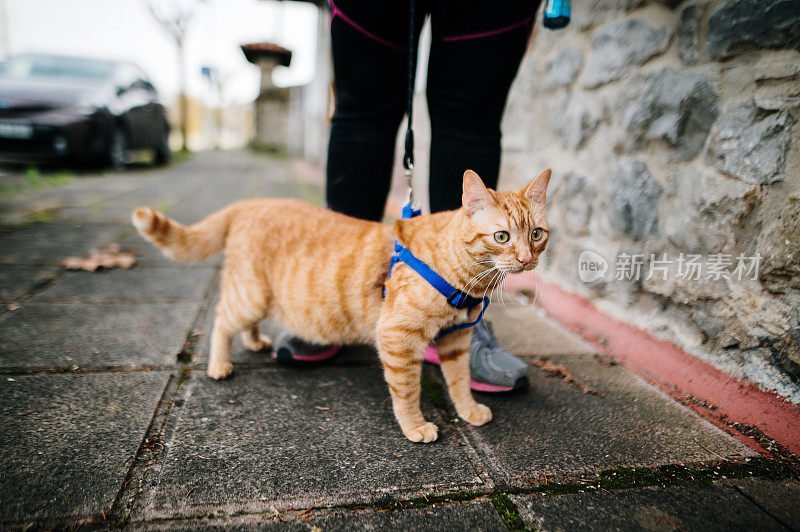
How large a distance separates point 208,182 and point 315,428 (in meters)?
6.00

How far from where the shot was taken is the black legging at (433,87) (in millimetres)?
1475

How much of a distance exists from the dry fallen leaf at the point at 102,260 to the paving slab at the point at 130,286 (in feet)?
0.19

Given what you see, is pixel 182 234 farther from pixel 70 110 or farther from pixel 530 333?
pixel 70 110

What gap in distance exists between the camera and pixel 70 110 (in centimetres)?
559

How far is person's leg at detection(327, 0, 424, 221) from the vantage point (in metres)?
1.51

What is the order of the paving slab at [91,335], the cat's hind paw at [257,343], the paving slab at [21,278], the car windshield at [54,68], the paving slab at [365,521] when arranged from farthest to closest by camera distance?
the car windshield at [54,68]
the paving slab at [21,278]
the cat's hind paw at [257,343]
the paving slab at [91,335]
the paving slab at [365,521]

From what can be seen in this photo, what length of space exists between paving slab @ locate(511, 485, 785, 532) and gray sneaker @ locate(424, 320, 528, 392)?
1.51 feet

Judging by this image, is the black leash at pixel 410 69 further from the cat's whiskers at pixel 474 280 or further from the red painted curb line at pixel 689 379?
the red painted curb line at pixel 689 379

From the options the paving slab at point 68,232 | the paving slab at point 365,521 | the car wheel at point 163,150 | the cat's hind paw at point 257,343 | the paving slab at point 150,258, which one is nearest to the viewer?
the paving slab at point 365,521

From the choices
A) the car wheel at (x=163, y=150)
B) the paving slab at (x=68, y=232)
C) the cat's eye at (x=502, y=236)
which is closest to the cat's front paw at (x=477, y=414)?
the cat's eye at (x=502, y=236)

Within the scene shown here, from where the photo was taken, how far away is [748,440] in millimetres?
1283

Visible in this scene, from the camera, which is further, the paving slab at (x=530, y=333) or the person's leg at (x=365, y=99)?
the paving slab at (x=530, y=333)

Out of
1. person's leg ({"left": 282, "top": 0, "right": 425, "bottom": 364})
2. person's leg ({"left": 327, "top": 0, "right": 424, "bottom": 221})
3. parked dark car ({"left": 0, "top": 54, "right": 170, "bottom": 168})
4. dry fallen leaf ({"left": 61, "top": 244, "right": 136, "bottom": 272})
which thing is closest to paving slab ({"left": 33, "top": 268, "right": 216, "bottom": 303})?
dry fallen leaf ({"left": 61, "top": 244, "right": 136, "bottom": 272})

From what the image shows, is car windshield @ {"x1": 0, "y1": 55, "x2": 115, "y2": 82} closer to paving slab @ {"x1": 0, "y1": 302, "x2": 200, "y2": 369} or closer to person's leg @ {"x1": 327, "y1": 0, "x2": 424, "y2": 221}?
paving slab @ {"x1": 0, "y1": 302, "x2": 200, "y2": 369}
